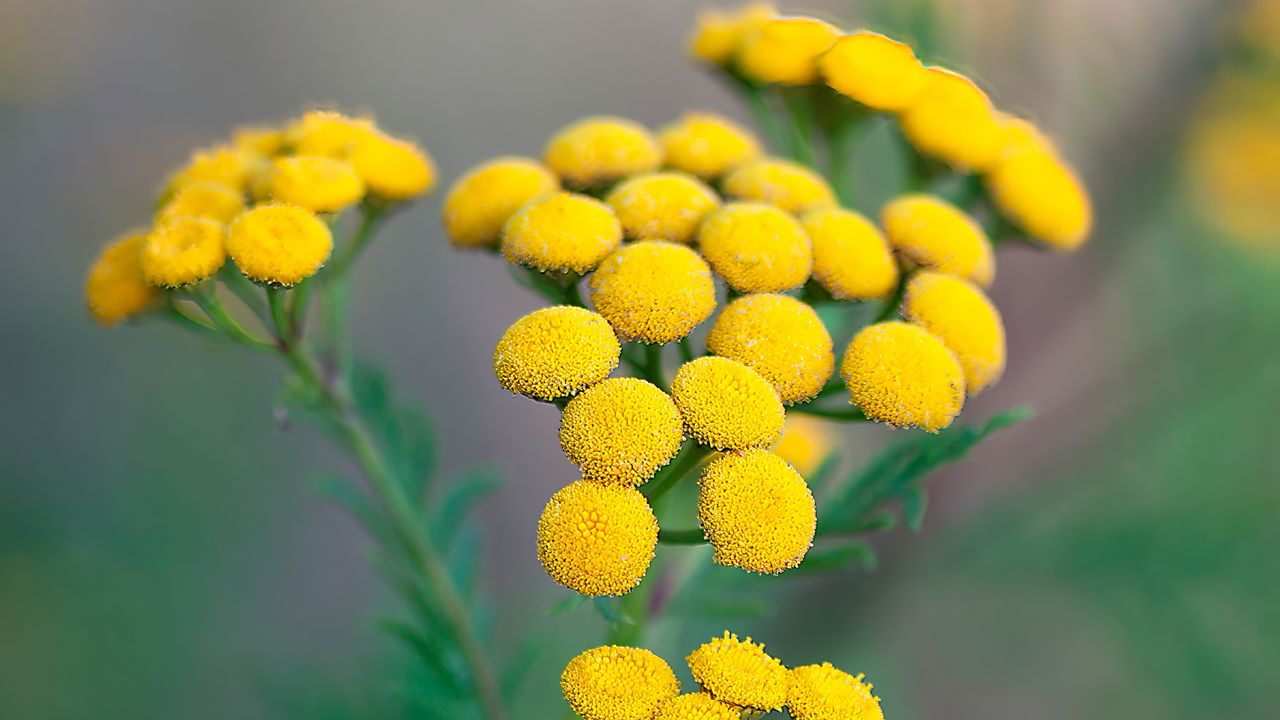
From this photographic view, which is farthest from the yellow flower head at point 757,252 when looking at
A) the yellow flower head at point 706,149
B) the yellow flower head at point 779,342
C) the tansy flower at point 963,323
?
the yellow flower head at point 706,149

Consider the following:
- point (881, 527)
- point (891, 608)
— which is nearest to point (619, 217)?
point (881, 527)

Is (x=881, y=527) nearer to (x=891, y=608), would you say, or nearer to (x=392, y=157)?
(x=392, y=157)

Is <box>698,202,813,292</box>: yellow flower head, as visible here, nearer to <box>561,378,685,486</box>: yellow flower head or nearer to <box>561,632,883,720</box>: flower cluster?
<box>561,378,685,486</box>: yellow flower head

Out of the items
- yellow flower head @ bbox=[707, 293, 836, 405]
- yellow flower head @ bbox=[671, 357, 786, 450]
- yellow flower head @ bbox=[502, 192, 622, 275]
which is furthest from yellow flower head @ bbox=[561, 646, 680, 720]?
yellow flower head @ bbox=[502, 192, 622, 275]

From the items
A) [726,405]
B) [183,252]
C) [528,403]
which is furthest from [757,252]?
[528,403]

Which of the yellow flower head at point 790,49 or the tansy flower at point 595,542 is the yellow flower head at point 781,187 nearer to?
the yellow flower head at point 790,49

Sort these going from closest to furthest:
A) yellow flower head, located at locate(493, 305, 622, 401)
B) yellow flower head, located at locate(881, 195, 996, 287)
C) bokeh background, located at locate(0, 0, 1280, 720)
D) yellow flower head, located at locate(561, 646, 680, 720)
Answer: yellow flower head, located at locate(561, 646, 680, 720)
yellow flower head, located at locate(493, 305, 622, 401)
yellow flower head, located at locate(881, 195, 996, 287)
bokeh background, located at locate(0, 0, 1280, 720)
